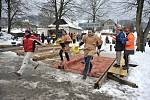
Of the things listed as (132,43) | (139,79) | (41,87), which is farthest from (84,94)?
(132,43)

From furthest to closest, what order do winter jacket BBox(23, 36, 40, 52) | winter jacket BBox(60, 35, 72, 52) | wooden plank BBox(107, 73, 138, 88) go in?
winter jacket BBox(60, 35, 72, 52), winter jacket BBox(23, 36, 40, 52), wooden plank BBox(107, 73, 138, 88)

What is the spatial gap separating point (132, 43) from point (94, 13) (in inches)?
2254

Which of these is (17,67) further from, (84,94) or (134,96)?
(134,96)

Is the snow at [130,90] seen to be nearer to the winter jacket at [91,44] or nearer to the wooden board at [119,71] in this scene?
the wooden board at [119,71]

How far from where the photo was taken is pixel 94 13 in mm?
69125

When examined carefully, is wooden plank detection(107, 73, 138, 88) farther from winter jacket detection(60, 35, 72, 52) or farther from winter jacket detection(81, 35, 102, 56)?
winter jacket detection(60, 35, 72, 52)

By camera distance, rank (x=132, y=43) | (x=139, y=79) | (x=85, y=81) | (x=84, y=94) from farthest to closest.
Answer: (x=132, y=43) → (x=139, y=79) → (x=85, y=81) → (x=84, y=94)

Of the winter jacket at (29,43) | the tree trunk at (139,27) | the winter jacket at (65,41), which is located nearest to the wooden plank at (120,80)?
the winter jacket at (65,41)

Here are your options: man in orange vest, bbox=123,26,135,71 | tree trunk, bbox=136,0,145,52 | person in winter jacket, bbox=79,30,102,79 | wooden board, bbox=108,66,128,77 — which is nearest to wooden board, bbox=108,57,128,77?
wooden board, bbox=108,66,128,77

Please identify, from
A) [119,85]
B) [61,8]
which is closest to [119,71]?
[119,85]

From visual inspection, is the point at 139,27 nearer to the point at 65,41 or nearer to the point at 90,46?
the point at 65,41

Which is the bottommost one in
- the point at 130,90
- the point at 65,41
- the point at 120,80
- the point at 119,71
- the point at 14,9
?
the point at 130,90

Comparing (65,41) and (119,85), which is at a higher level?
(65,41)

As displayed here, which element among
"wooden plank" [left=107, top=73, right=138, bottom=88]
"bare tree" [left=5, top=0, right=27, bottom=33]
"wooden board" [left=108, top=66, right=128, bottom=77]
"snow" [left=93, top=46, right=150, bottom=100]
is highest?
"bare tree" [left=5, top=0, right=27, bottom=33]
